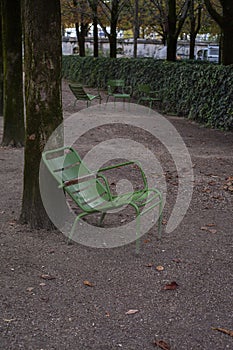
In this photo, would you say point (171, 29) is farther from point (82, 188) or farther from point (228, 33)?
point (82, 188)

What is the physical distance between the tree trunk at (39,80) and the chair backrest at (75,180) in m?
0.21

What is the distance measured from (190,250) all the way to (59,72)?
7.28 feet

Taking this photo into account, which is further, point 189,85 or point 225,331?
point 189,85

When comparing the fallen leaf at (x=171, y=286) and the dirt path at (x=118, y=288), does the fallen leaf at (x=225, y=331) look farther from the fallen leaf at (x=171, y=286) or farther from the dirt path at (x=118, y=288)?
the fallen leaf at (x=171, y=286)

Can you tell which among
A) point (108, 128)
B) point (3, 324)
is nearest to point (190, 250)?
point (3, 324)

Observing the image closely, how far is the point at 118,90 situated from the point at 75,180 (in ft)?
64.5

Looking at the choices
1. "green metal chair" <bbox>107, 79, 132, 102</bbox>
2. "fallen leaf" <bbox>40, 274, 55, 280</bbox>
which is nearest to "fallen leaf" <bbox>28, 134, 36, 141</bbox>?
"fallen leaf" <bbox>40, 274, 55, 280</bbox>

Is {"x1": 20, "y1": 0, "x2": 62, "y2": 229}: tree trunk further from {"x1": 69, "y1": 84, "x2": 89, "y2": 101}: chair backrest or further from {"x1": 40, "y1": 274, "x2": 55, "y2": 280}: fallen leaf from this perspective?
{"x1": 69, "y1": 84, "x2": 89, "y2": 101}: chair backrest

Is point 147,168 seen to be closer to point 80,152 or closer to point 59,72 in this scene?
point 80,152

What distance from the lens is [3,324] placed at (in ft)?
12.2

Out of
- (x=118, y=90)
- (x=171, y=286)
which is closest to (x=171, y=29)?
(x=118, y=90)

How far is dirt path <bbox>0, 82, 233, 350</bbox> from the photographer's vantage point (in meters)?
3.61

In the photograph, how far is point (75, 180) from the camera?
508 centimetres

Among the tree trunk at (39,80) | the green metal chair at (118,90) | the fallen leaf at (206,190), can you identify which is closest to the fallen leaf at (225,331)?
the tree trunk at (39,80)
